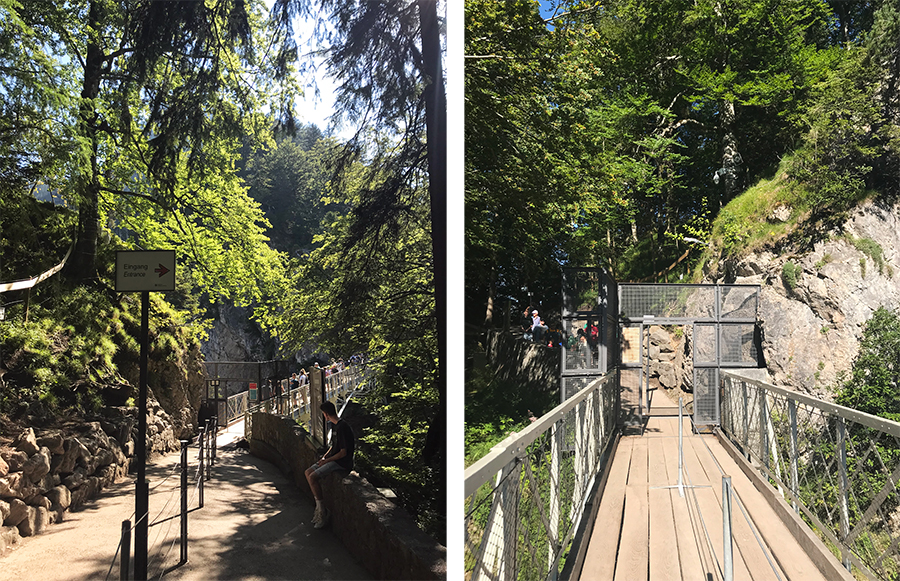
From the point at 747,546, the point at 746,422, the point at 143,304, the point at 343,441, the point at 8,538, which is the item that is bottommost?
the point at 747,546

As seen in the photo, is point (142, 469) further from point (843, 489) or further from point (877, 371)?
point (877, 371)

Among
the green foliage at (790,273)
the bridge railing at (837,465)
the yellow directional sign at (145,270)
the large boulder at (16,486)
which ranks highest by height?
the green foliage at (790,273)

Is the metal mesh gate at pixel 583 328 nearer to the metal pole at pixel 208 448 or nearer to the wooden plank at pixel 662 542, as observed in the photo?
the wooden plank at pixel 662 542

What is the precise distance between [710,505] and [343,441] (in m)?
2.52

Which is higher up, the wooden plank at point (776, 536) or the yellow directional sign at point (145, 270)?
the yellow directional sign at point (145, 270)

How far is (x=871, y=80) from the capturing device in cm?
349

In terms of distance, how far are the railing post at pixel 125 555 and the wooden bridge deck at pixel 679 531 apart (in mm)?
1570

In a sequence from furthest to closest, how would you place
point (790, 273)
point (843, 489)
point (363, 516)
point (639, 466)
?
point (790, 273), point (639, 466), point (843, 489), point (363, 516)

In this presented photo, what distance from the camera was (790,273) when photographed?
396 centimetres

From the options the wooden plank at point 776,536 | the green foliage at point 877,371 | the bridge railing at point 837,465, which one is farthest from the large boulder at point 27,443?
the green foliage at point 877,371

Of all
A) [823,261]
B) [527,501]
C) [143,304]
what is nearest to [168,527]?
[143,304]

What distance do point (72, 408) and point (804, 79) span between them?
4809mm

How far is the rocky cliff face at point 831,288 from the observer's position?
3564 millimetres

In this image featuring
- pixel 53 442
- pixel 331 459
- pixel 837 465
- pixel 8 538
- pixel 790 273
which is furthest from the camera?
pixel 790 273
